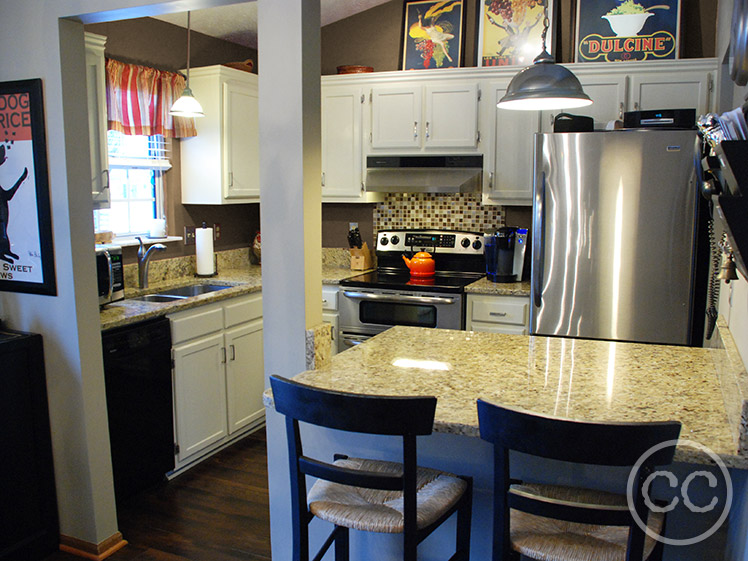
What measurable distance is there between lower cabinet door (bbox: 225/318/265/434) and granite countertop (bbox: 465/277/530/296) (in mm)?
1336

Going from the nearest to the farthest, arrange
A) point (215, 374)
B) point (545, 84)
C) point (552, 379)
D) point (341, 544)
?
1. point (341, 544)
2. point (552, 379)
3. point (545, 84)
4. point (215, 374)

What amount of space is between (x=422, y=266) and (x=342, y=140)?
3.37 ft

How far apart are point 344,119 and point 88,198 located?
7.11ft

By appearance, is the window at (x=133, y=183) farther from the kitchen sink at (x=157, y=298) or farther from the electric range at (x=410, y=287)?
the electric range at (x=410, y=287)

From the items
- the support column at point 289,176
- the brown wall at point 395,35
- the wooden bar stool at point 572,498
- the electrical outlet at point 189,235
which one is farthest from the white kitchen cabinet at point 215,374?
the wooden bar stool at point 572,498

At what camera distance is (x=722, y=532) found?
64.7 inches

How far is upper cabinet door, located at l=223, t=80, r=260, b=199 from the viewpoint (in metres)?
4.10

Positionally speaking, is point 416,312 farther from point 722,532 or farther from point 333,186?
point 722,532

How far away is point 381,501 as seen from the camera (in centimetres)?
167

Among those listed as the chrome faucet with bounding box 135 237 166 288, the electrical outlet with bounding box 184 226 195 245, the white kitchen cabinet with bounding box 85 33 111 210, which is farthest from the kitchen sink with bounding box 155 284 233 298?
the white kitchen cabinet with bounding box 85 33 111 210

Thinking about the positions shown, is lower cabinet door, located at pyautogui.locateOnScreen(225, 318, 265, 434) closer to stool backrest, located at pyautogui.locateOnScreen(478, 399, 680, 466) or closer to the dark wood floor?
the dark wood floor

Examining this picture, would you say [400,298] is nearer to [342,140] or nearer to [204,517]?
[342,140]

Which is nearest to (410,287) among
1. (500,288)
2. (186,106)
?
(500,288)

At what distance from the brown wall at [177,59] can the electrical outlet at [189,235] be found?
2 cm
